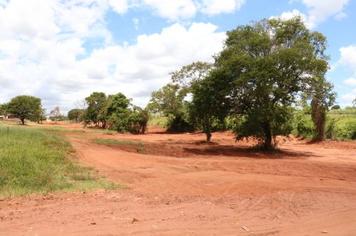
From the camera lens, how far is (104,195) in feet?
36.9

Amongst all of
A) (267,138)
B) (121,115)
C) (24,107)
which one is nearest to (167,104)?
(121,115)

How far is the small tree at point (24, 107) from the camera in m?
76.7

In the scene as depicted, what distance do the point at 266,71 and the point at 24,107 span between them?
60089mm

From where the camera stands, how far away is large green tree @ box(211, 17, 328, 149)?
24.0 metres

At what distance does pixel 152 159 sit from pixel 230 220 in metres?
11.6

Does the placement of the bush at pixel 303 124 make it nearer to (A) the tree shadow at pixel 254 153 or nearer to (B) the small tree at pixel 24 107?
(A) the tree shadow at pixel 254 153

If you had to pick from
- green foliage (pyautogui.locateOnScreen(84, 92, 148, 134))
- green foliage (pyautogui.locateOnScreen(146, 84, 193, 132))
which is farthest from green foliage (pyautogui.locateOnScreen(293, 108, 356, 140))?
green foliage (pyautogui.locateOnScreen(84, 92, 148, 134))

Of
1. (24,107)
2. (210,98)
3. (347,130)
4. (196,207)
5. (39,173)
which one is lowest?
(196,207)

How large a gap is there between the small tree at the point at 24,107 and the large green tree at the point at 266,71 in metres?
55.4

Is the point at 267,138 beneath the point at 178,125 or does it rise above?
beneath

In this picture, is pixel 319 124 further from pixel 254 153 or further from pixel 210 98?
pixel 210 98

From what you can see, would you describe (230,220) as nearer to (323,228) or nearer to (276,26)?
(323,228)

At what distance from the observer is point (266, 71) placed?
23.6 meters

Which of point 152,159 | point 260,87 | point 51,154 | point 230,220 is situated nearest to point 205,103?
point 260,87
